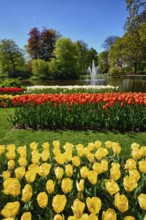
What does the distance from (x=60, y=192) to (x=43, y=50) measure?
195 feet

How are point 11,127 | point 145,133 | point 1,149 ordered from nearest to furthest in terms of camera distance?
1. point 1,149
2. point 145,133
3. point 11,127

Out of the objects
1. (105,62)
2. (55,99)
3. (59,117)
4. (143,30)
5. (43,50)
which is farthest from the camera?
(105,62)

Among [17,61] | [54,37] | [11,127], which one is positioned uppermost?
[54,37]

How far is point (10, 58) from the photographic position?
163 feet

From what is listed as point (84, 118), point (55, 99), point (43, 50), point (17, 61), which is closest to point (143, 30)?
point (55, 99)

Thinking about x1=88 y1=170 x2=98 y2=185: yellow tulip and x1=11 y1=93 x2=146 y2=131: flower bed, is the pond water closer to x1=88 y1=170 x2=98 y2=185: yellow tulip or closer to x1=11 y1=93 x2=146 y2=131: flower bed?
x1=11 y1=93 x2=146 y2=131: flower bed

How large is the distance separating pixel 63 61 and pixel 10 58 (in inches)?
500

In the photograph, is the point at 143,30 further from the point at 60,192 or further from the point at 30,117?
the point at 60,192

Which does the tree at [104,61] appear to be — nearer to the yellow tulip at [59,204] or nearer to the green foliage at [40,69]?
the green foliage at [40,69]

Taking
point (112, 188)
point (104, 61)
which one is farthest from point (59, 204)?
point (104, 61)

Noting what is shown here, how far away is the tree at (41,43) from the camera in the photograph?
59.1 meters

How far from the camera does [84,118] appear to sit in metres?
6.04

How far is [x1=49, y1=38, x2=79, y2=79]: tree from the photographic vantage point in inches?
1766

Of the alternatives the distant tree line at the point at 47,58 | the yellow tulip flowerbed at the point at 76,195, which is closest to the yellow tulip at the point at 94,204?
the yellow tulip flowerbed at the point at 76,195
